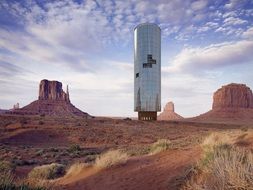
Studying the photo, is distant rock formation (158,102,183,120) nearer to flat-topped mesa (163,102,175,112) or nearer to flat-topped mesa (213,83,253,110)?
flat-topped mesa (163,102,175,112)

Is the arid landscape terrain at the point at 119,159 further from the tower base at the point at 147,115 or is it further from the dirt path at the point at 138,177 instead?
the tower base at the point at 147,115

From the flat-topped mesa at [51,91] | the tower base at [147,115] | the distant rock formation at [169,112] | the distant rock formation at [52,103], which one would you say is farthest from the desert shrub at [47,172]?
the distant rock formation at [169,112]

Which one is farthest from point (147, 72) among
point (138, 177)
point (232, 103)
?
point (232, 103)

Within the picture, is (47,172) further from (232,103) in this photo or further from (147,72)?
(232,103)

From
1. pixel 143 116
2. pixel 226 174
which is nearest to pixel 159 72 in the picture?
pixel 143 116

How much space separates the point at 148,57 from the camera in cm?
6819

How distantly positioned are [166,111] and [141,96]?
11090cm

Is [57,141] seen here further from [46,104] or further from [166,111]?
[166,111]

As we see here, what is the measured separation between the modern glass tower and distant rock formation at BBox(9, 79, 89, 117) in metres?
50.4

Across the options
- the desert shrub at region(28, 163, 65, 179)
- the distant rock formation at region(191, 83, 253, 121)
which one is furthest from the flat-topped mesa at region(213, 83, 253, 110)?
the desert shrub at region(28, 163, 65, 179)

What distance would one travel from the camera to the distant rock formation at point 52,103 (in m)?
117

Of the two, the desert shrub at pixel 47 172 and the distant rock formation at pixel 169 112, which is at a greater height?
the distant rock formation at pixel 169 112

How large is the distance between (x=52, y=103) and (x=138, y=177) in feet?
402

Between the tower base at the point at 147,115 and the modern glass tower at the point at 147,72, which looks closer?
the modern glass tower at the point at 147,72
